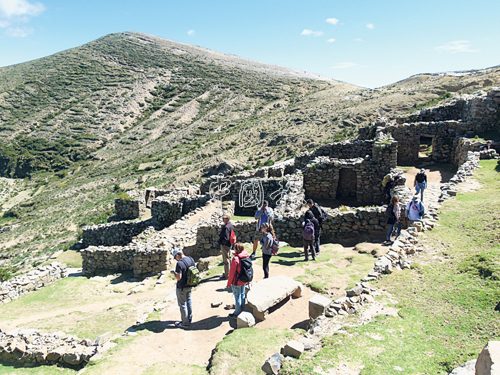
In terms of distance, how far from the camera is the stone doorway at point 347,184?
53.5 feet

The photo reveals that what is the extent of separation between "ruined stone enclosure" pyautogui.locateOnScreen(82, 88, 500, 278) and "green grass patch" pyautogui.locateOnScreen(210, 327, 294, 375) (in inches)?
205

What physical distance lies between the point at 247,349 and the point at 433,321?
114 inches

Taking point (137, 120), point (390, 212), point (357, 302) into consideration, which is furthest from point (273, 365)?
point (137, 120)

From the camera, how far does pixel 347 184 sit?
16.5 meters

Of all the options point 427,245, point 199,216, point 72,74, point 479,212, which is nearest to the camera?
point 427,245

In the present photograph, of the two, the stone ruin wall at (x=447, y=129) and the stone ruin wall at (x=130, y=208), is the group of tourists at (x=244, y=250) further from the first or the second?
the stone ruin wall at (x=130, y=208)

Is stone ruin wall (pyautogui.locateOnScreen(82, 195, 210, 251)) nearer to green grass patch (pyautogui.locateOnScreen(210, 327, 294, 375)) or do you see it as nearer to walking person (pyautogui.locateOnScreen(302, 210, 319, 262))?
walking person (pyautogui.locateOnScreen(302, 210, 319, 262))

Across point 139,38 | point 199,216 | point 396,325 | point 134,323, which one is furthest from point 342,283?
point 139,38

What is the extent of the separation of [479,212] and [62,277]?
577 inches

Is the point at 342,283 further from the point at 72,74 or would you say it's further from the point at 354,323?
the point at 72,74

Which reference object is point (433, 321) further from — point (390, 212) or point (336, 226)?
point (336, 226)

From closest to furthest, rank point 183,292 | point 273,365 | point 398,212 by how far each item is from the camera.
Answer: point 273,365
point 183,292
point 398,212

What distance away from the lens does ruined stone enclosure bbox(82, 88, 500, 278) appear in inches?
437

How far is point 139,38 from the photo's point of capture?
419 feet
